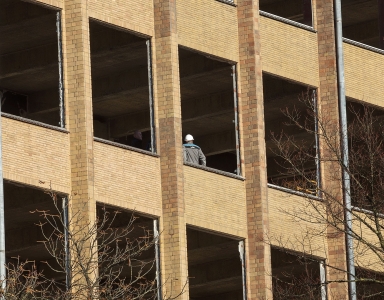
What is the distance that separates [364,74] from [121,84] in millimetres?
6745

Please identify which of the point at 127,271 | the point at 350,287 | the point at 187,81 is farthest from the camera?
the point at 127,271

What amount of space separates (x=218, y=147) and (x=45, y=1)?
14844 mm

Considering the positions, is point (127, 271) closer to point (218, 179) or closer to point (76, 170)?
point (218, 179)

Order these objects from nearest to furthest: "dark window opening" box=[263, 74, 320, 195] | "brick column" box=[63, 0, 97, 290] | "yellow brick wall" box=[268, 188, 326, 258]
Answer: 1. "brick column" box=[63, 0, 97, 290]
2. "yellow brick wall" box=[268, 188, 326, 258]
3. "dark window opening" box=[263, 74, 320, 195]

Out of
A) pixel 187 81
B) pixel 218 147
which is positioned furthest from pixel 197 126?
pixel 187 81

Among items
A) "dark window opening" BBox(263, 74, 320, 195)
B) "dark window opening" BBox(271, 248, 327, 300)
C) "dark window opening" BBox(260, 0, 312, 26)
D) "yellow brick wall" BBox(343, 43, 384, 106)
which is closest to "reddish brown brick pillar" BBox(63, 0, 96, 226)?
"dark window opening" BBox(271, 248, 327, 300)

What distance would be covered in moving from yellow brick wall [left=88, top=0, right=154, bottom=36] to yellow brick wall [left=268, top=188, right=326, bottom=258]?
552 centimetres

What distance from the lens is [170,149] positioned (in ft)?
121

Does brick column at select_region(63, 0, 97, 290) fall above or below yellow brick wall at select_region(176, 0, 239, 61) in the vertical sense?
below

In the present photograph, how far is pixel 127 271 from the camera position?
1831 inches

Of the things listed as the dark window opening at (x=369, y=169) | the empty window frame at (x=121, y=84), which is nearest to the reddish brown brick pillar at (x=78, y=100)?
the empty window frame at (x=121, y=84)

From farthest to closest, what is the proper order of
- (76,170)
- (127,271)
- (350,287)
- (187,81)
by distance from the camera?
(127,271) → (187,81) → (350,287) → (76,170)

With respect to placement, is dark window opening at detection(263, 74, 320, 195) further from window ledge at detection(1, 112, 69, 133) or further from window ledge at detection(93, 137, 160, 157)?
window ledge at detection(1, 112, 69, 133)

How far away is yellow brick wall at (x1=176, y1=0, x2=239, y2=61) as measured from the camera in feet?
125
